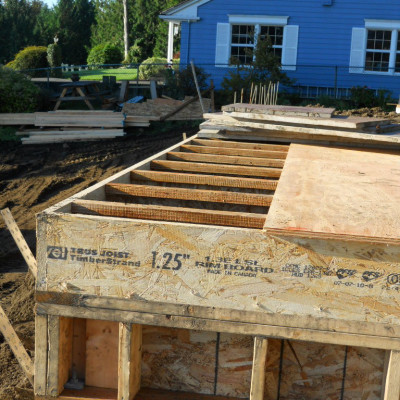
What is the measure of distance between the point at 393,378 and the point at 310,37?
21292 mm

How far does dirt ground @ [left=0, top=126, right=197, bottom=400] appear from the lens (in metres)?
9.15

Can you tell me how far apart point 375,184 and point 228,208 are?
131 cm

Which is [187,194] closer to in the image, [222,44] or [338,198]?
[338,198]

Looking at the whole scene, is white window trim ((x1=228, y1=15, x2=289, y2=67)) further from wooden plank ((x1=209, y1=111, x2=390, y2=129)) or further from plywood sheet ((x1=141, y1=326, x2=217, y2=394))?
plywood sheet ((x1=141, y1=326, x2=217, y2=394))

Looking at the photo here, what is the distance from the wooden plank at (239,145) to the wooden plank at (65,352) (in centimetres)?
456

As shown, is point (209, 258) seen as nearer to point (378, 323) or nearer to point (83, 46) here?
point (378, 323)

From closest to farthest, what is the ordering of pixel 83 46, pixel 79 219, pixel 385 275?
pixel 385 275 < pixel 79 219 < pixel 83 46

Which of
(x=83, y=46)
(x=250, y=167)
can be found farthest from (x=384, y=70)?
(x=83, y=46)

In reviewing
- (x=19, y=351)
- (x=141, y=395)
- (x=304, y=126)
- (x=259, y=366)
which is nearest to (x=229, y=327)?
(x=259, y=366)

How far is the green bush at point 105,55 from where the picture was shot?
133ft

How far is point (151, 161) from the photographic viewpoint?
6906mm

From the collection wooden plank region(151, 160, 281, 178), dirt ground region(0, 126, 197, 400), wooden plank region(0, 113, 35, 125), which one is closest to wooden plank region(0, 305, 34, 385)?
wooden plank region(151, 160, 281, 178)

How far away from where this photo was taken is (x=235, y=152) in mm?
7938

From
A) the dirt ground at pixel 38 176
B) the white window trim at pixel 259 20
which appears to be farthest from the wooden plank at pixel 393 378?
the white window trim at pixel 259 20
